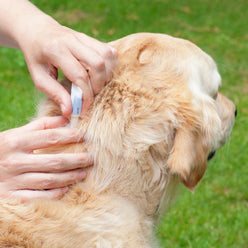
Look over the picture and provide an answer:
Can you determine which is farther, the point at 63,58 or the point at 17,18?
the point at 17,18

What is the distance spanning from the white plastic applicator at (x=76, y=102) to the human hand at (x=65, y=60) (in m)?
0.02

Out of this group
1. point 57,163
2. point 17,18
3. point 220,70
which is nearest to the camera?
point 57,163

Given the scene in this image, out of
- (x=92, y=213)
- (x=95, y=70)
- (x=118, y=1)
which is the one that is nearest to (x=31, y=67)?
(x=95, y=70)

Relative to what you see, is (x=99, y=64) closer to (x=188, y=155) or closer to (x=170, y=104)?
(x=170, y=104)

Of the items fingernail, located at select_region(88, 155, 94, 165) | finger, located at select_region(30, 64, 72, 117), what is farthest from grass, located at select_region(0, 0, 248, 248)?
fingernail, located at select_region(88, 155, 94, 165)

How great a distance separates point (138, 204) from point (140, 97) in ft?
1.87

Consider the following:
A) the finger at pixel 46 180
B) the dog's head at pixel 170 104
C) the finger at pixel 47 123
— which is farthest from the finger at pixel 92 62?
the finger at pixel 46 180

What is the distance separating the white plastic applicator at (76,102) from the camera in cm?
239

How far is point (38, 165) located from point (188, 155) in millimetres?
752

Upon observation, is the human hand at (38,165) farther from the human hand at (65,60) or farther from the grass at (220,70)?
the grass at (220,70)

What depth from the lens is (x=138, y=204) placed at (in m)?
2.54

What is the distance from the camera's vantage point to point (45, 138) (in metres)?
2.37

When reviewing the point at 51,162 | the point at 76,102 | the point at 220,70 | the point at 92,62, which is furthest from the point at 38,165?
the point at 220,70

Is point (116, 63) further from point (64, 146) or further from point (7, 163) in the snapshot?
point (7, 163)
